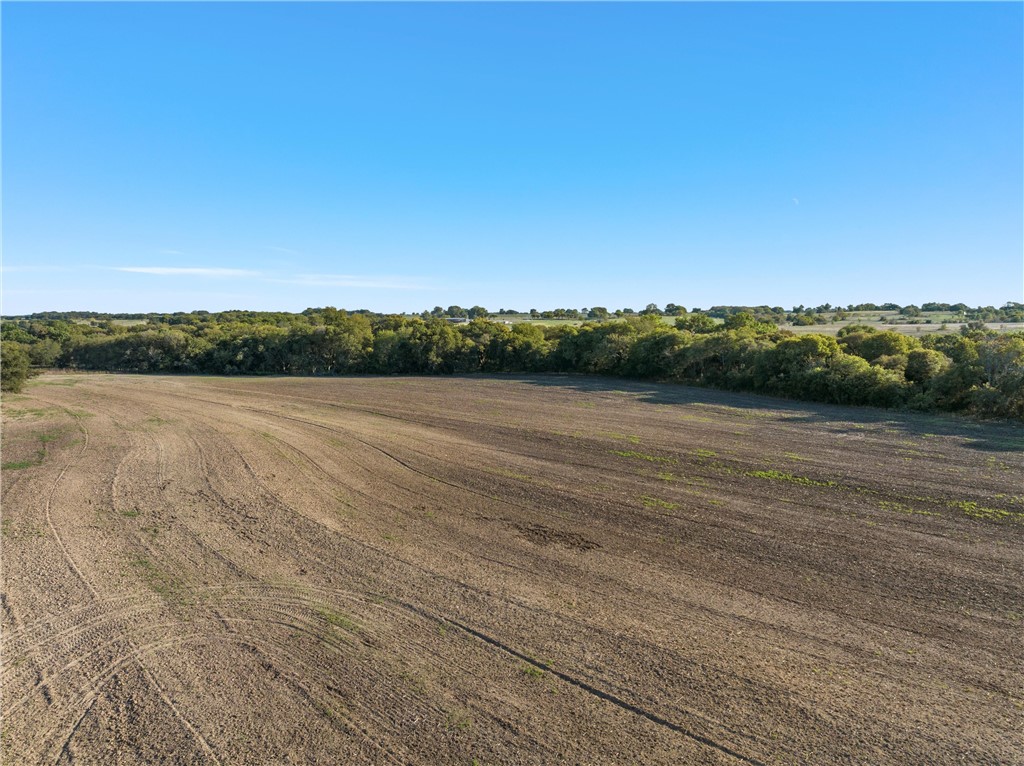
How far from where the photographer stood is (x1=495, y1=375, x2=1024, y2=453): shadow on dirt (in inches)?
850

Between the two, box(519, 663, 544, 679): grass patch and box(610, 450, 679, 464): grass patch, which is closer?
box(519, 663, 544, 679): grass patch

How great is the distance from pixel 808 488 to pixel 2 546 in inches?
835

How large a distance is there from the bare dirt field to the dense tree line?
851 centimetres

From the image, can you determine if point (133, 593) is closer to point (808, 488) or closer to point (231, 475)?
point (231, 475)

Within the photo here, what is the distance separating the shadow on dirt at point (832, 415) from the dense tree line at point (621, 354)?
4.83 ft

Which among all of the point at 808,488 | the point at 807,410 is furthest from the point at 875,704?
the point at 807,410

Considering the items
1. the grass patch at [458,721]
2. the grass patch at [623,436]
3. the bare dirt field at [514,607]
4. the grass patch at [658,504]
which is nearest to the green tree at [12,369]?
the bare dirt field at [514,607]

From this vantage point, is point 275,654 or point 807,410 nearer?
point 275,654

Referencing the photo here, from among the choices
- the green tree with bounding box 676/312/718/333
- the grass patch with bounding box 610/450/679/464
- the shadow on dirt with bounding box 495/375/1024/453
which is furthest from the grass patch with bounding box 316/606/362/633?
the green tree with bounding box 676/312/718/333

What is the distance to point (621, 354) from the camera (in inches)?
1778

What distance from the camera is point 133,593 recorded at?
938cm

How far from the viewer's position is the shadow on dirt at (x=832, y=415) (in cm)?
2159

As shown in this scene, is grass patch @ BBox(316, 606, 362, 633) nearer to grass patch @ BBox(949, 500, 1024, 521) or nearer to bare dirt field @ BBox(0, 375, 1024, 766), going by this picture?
bare dirt field @ BBox(0, 375, 1024, 766)

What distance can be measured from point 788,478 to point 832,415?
13.1 metres
